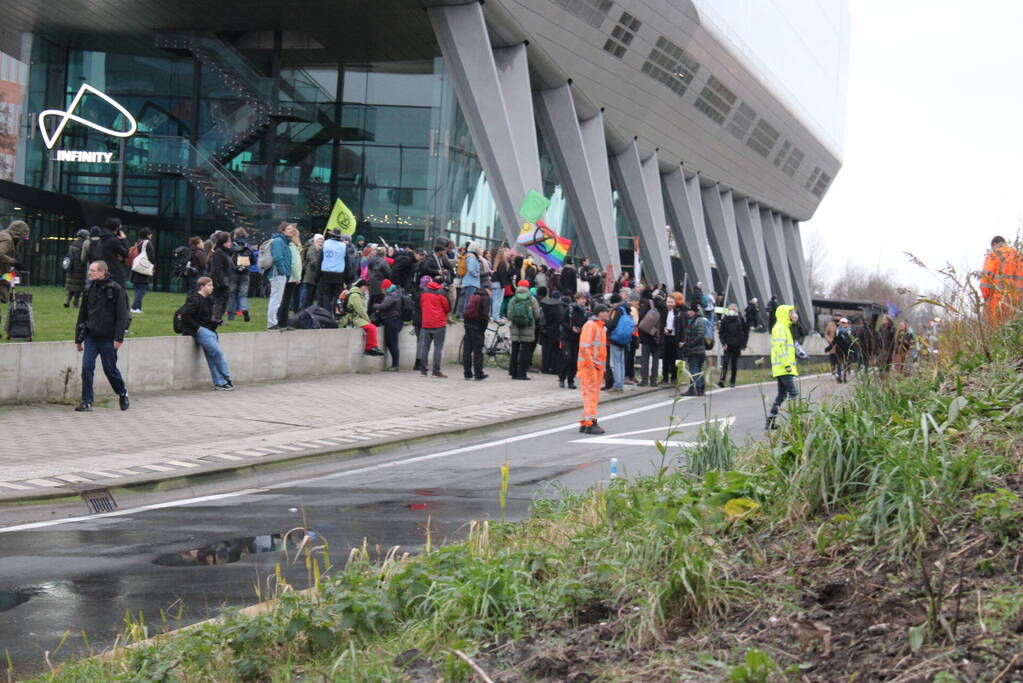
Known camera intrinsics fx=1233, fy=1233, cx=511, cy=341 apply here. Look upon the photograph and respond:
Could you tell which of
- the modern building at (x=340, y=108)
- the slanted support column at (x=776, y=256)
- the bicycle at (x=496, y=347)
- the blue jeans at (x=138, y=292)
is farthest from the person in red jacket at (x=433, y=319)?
the slanted support column at (x=776, y=256)

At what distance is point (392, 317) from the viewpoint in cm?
2323

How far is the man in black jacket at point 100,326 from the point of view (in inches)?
627

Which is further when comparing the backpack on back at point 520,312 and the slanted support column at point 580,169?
the slanted support column at point 580,169

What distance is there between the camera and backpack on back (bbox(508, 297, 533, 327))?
2302cm

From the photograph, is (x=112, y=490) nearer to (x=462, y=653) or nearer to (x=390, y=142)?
(x=462, y=653)

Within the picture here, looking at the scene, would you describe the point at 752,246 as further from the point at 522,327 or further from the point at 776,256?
the point at 522,327

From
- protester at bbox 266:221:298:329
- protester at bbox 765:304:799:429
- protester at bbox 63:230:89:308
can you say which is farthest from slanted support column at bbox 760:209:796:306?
protester at bbox 765:304:799:429

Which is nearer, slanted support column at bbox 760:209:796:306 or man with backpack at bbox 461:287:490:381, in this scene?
man with backpack at bbox 461:287:490:381

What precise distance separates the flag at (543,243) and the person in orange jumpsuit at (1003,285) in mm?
21560

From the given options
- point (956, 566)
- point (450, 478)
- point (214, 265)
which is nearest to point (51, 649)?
point (956, 566)

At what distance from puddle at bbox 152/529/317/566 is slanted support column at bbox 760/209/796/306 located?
254 feet

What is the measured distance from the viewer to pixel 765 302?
79125 millimetres

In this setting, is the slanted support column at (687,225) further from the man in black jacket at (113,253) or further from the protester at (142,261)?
the man in black jacket at (113,253)

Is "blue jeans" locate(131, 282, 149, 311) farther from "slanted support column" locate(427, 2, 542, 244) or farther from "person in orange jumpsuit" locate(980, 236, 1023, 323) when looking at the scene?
"person in orange jumpsuit" locate(980, 236, 1023, 323)
